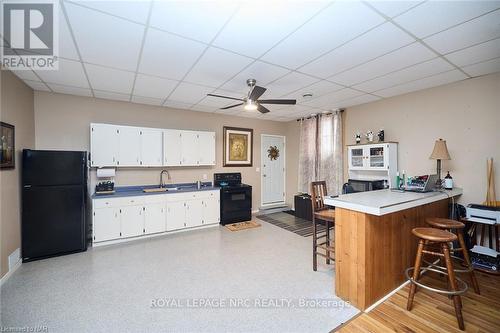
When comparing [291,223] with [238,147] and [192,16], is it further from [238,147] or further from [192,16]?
[192,16]

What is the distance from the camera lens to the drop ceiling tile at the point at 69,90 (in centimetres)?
346

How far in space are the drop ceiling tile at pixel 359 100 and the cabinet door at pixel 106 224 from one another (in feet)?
15.7

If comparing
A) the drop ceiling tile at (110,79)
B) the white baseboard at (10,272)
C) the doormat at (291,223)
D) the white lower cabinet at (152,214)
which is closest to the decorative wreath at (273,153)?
the doormat at (291,223)

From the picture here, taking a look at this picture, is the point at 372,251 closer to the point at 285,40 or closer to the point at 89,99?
the point at 285,40

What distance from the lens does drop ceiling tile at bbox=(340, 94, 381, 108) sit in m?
4.04

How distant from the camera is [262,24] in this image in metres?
1.88

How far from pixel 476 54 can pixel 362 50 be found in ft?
4.50

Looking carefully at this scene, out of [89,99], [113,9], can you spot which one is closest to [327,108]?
[113,9]

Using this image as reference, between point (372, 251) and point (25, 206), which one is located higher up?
point (25, 206)

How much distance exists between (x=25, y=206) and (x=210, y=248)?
2722 mm

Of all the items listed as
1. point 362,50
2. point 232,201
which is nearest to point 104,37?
point 362,50

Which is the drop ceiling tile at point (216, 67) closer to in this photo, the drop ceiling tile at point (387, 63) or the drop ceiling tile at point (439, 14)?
the drop ceiling tile at point (387, 63)

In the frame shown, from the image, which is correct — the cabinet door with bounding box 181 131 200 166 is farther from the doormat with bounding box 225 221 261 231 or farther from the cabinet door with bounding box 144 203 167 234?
the doormat with bounding box 225 221 261 231

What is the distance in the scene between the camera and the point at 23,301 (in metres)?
2.25
